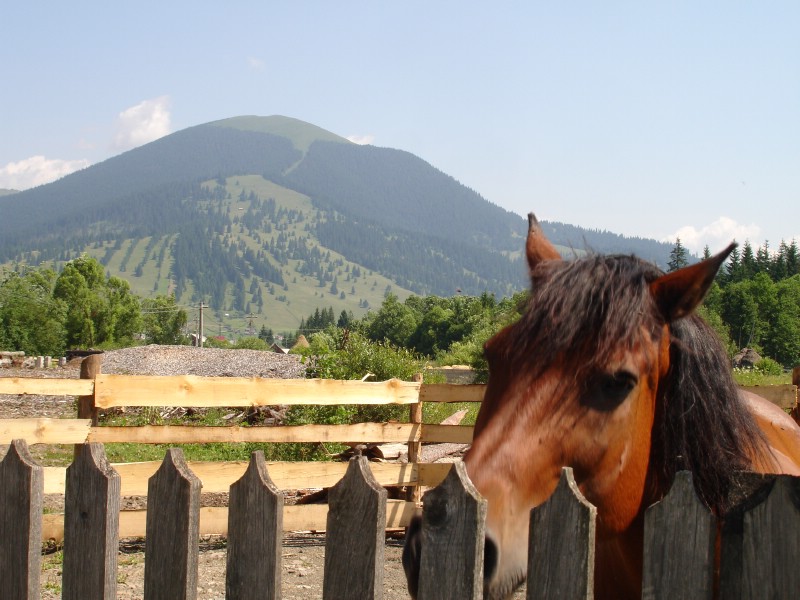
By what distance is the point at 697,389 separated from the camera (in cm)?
209

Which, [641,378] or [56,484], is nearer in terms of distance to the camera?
[641,378]

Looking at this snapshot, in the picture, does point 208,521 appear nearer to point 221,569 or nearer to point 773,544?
point 221,569

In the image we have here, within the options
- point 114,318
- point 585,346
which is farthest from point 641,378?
point 114,318

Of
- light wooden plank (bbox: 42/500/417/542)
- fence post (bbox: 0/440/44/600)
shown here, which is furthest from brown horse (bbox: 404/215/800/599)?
light wooden plank (bbox: 42/500/417/542)

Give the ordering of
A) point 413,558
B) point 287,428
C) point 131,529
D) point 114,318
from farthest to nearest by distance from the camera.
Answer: point 114,318 → point 287,428 → point 131,529 → point 413,558

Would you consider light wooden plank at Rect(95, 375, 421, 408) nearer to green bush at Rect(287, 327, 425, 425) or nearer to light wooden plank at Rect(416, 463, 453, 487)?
light wooden plank at Rect(416, 463, 453, 487)

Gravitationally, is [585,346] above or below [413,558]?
above

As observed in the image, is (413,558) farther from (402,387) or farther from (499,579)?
(402,387)

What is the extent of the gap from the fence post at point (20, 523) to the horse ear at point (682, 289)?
5.75ft

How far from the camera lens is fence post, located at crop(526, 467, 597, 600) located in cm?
136

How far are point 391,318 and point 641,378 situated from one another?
82.5m

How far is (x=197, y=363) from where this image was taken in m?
28.9

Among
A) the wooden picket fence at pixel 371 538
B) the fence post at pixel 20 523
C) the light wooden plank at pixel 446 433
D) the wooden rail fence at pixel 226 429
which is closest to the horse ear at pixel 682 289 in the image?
the wooden picket fence at pixel 371 538

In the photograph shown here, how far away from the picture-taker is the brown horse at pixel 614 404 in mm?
1791
